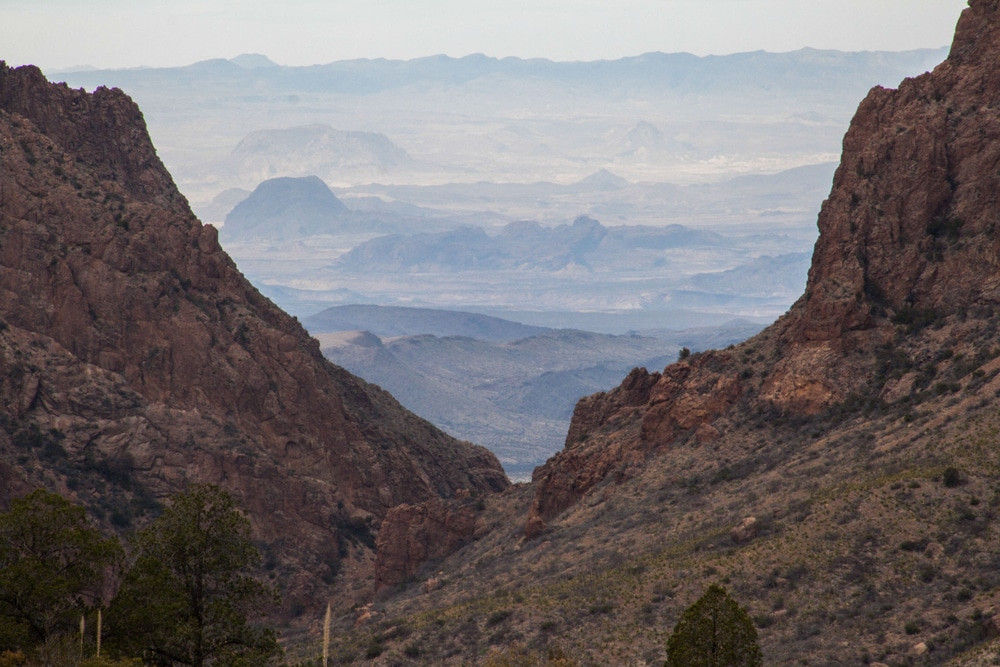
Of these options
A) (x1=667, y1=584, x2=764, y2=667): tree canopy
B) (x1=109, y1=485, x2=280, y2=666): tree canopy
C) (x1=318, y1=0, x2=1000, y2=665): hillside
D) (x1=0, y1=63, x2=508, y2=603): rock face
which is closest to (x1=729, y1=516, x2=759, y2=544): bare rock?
(x1=318, y1=0, x2=1000, y2=665): hillside

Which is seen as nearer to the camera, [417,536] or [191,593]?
[191,593]

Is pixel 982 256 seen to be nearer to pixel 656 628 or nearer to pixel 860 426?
pixel 860 426

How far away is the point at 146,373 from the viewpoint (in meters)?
80.3

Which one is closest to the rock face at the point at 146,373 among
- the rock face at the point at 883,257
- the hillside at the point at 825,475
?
the hillside at the point at 825,475

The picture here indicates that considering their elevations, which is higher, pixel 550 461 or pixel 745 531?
pixel 745 531

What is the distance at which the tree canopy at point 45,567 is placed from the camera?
3712cm

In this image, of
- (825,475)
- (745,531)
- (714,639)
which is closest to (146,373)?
(745,531)

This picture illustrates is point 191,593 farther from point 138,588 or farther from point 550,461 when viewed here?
point 550,461

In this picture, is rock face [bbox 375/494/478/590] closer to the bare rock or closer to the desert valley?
the desert valley

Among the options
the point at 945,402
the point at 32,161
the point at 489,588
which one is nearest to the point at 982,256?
the point at 945,402

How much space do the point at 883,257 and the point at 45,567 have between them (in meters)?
44.6

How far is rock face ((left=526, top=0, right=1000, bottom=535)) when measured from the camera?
66125 mm

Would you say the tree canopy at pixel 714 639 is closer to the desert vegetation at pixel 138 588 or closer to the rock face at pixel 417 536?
the desert vegetation at pixel 138 588

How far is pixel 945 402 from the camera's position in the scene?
57938 mm
